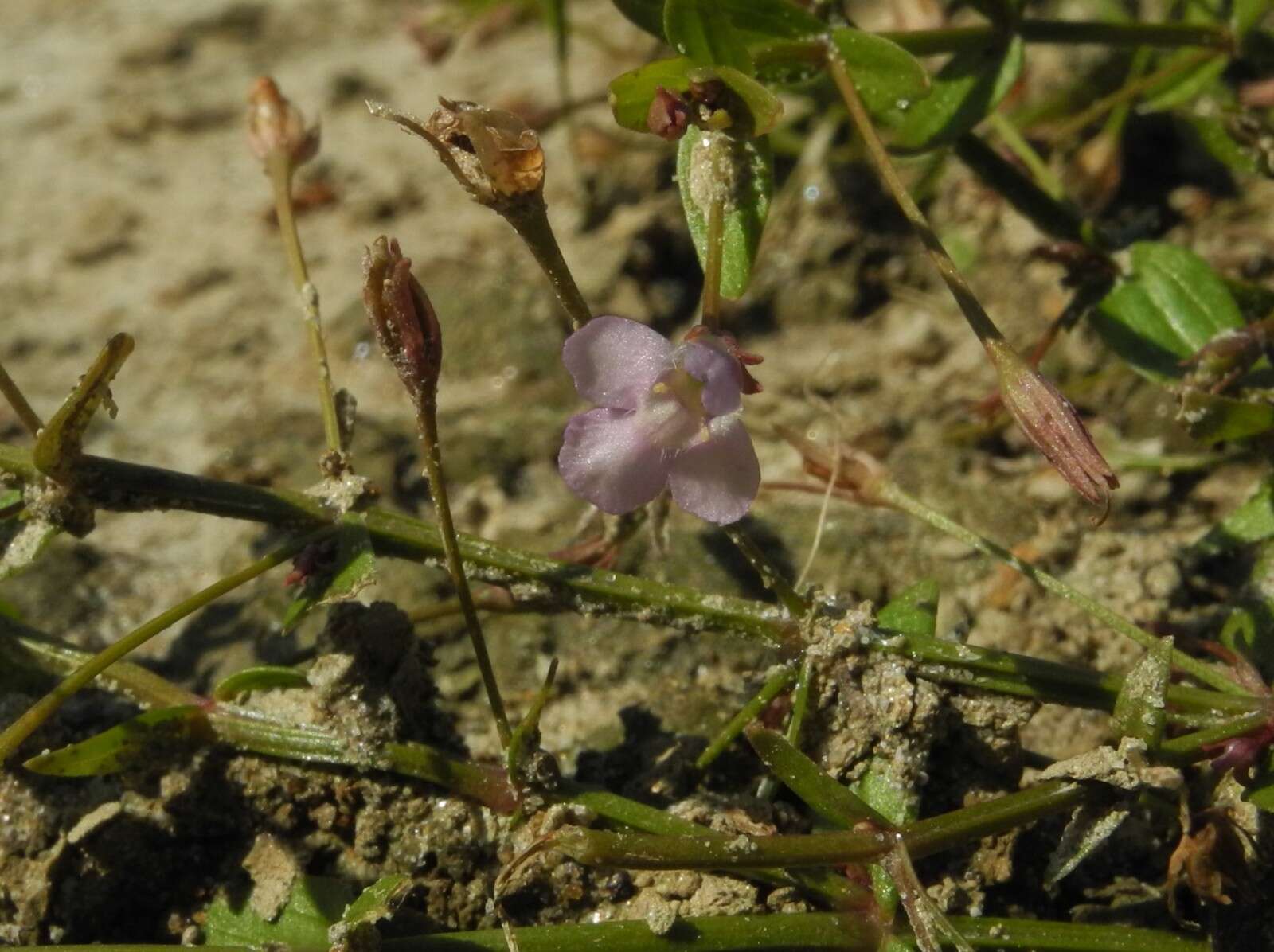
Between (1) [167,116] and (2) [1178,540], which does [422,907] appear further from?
(1) [167,116]

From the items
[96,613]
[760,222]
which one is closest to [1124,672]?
[760,222]

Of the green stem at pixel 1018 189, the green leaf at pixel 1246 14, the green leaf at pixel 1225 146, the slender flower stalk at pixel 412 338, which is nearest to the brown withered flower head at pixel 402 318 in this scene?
the slender flower stalk at pixel 412 338

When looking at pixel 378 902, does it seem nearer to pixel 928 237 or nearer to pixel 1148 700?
pixel 1148 700

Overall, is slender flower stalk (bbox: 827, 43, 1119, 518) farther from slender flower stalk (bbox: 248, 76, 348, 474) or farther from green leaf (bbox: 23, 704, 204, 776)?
green leaf (bbox: 23, 704, 204, 776)

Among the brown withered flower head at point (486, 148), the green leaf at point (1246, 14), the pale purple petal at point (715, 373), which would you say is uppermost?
the brown withered flower head at point (486, 148)

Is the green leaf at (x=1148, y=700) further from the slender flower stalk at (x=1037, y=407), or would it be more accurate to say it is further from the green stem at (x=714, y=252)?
the green stem at (x=714, y=252)

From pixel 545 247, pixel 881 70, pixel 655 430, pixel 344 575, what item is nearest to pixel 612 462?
pixel 655 430

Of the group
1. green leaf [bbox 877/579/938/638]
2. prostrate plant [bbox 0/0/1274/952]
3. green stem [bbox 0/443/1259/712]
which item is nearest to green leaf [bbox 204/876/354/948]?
prostrate plant [bbox 0/0/1274/952]

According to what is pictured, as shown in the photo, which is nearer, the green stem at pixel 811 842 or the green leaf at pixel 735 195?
the green stem at pixel 811 842
